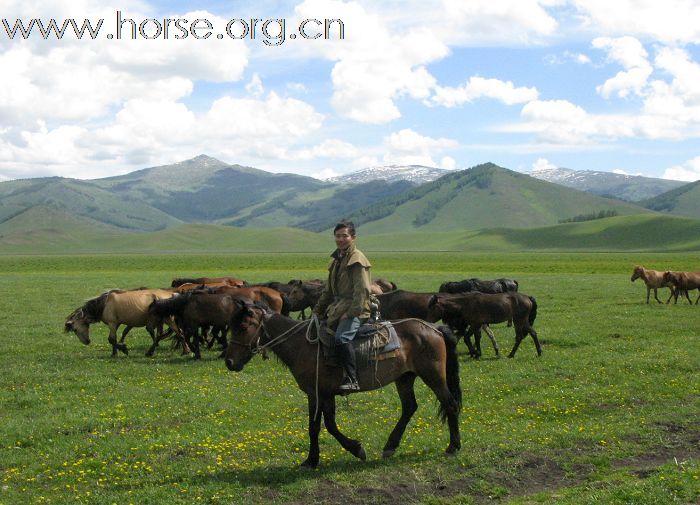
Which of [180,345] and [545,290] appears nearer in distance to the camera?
[180,345]

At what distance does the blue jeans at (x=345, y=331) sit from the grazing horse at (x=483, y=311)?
1005 cm

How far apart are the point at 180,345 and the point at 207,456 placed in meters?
11.1

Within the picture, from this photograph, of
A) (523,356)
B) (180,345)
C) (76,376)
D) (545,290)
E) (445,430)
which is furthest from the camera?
(545,290)

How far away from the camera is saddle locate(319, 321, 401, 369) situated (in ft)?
29.9

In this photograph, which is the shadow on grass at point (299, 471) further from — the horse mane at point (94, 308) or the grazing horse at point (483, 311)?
the horse mane at point (94, 308)

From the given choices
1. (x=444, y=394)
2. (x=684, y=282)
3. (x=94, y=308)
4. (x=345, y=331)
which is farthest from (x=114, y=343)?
(x=684, y=282)

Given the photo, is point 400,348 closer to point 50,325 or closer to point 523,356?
point 523,356

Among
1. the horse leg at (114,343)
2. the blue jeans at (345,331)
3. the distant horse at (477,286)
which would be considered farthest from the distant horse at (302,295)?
the blue jeans at (345,331)

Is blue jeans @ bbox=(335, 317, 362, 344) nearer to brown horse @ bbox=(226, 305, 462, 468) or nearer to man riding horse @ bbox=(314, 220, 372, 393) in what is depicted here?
man riding horse @ bbox=(314, 220, 372, 393)

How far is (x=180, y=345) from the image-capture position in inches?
806

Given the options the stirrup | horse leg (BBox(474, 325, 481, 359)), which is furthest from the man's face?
horse leg (BBox(474, 325, 481, 359))

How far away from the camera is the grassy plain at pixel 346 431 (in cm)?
838

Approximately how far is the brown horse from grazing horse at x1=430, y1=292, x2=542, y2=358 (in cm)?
894

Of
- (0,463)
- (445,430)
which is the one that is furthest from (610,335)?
(0,463)
